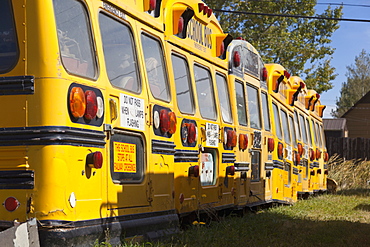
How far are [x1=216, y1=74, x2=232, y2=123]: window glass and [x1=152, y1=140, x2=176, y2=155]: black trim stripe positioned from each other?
2298mm

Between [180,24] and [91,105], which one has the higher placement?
[180,24]

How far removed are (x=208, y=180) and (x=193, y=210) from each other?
0.73 meters

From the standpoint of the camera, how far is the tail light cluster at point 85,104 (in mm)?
4754

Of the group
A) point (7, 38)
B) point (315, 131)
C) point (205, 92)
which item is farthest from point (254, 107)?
point (315, 131)

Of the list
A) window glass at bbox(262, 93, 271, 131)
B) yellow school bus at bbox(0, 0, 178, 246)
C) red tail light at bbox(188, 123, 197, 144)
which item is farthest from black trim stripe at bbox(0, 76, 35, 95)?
window glass at bbox(262, 93, 271, 131)

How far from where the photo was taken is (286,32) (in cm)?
2641

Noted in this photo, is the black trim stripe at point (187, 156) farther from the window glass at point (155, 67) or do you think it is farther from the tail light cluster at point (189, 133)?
the window glass at point (155, 67)

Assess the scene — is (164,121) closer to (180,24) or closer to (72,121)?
(180,24)

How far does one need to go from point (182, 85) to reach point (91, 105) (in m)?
2.60

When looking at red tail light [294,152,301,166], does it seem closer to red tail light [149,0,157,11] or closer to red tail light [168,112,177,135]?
red tail light [168,112,177,135]

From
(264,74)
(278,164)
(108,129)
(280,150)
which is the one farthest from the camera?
(280,150)

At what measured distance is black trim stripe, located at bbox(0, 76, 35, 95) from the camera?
464 cm

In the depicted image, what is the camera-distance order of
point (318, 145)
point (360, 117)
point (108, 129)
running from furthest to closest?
point (360, 117)
point (318, 145)
point (108, 129)

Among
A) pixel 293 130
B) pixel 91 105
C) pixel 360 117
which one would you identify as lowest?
pixel 91 105
